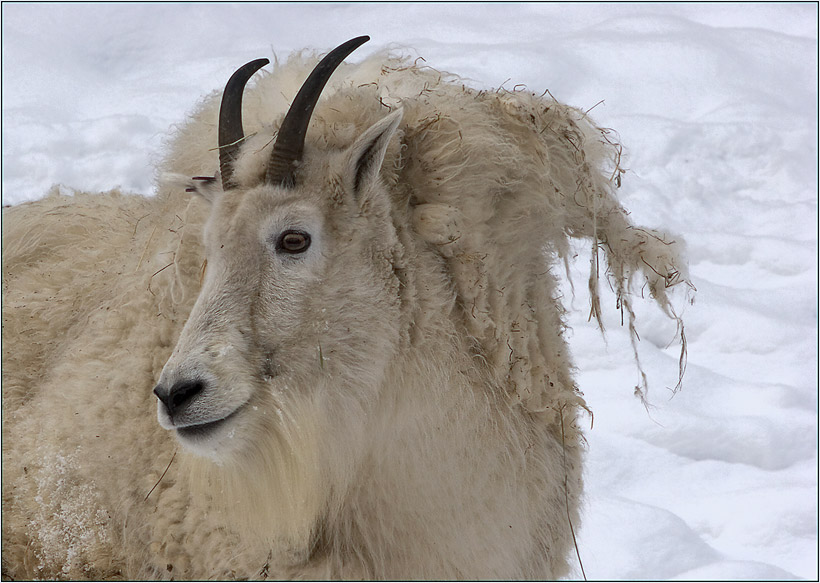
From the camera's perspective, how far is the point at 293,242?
2592 millimetres

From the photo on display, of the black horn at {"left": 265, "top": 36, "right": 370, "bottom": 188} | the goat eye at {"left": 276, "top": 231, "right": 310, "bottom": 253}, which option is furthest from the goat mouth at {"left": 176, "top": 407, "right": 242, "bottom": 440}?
the black horn at {"left": 265, "top": 36, "right": 370, "bottom": 188}

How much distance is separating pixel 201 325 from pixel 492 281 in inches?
37.6

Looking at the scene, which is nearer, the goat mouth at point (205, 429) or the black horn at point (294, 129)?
the goat mouth at point (205, 429)

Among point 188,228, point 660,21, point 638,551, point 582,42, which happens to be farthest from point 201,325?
point 660,21

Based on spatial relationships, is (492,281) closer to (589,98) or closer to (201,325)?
(201,325)

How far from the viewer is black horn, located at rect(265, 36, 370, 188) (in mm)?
2627

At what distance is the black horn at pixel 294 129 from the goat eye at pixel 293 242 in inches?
6.2

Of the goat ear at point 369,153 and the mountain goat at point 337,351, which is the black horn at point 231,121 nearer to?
the mountain goat at point 337,351

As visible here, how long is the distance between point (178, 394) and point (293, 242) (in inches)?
21.4

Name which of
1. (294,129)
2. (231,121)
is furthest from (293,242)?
(231,121)

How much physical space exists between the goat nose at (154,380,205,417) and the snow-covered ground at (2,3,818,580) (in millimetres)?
1605

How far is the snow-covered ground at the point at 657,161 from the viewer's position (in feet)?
15.2

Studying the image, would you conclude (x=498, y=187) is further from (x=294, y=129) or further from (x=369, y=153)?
(x=294, y=129)

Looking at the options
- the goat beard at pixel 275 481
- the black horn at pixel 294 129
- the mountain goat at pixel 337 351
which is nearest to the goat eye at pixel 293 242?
the mountain goat at pixel 337 351
